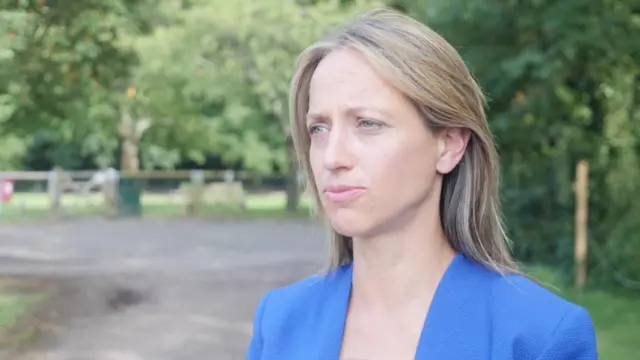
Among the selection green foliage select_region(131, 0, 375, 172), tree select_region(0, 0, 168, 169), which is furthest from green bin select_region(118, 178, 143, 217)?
tree select_region(0, 0, 168, 169)

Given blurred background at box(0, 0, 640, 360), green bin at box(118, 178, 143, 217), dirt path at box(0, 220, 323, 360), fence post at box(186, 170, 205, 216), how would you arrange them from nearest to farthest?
blurred background at box(0, 0, 640, 360), dirt path at box(0, 220, 323, 360), green bin at box(118, 178, 143, 217), fence post at box(186, 170, 205, 216)

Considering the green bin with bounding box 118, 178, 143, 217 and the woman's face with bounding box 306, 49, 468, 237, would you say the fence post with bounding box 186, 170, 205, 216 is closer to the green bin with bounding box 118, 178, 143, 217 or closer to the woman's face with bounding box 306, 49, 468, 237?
the green bin with bounding box 118, 178, 143, 217

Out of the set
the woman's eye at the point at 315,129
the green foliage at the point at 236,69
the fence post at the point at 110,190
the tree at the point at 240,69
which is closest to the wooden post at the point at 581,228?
the green foliage at the point at 236,69

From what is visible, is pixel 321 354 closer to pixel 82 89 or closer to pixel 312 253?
pixel 82 89

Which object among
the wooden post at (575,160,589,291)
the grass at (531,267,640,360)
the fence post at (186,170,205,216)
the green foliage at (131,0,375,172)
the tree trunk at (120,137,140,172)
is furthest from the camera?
the fence post at (186,170,205,216)

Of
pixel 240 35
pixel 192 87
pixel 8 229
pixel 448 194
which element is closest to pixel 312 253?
pixel 8 229

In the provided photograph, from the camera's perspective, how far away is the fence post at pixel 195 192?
13477 mm

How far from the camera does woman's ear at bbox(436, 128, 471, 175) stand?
0.92 metres

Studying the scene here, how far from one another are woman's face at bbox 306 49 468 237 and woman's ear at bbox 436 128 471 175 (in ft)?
0.06

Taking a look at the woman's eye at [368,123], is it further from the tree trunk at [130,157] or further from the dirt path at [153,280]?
the tree trunk at [130,157]

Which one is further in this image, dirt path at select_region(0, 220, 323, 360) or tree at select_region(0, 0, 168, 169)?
tree at select_region(0, 0, 168, 169)

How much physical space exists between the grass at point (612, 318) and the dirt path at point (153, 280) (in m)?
1.59

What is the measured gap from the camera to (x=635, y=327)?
4.91m

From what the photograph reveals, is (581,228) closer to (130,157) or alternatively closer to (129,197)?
(130,157)
